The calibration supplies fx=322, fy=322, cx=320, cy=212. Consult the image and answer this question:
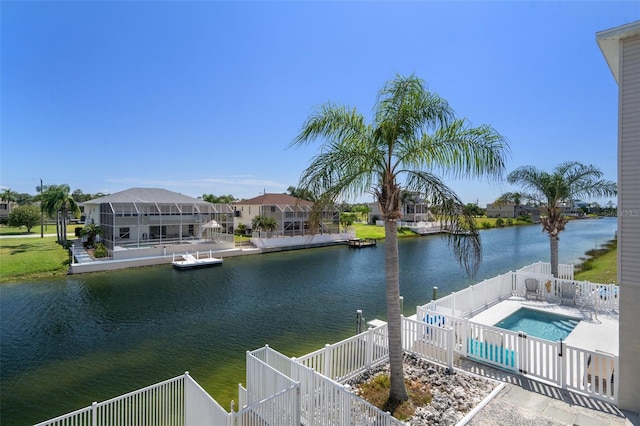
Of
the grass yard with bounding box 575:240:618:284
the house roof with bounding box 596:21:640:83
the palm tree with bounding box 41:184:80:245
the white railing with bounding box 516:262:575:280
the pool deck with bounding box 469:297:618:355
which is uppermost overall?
the house roof with bounding box 596:21:640:83

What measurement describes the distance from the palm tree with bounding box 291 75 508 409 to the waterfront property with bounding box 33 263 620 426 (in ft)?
4.59

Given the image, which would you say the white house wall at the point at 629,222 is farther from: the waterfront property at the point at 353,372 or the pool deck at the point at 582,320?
the pool deck at the point at 582,320

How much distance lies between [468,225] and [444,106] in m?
2.35

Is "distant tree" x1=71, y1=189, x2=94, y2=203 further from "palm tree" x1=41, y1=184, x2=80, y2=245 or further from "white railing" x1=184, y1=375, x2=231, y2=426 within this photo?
"white railing" x1=184, y1=375, x2=231, y2=426

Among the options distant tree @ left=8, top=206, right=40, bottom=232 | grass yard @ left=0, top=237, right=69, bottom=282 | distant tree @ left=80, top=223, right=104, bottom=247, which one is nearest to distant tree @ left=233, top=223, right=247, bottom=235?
distant tree @ left=80, top=223, right=104, bottom=247

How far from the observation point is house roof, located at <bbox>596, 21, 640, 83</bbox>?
226 inches

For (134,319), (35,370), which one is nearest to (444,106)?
(35,370)

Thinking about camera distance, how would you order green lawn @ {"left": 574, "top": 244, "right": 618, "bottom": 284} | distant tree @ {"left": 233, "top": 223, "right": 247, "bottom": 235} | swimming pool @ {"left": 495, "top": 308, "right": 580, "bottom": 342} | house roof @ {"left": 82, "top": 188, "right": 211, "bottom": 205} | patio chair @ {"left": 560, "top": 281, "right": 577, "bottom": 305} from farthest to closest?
distant tree @ {"left": 233, "top": 223, "right": 247, "bottom": 235}
house roof @ {"left": 82, "top": 188, "right": 211, "bottom": 205}
green lawn @ {"left": 574, "top": 244, "right": 618, "bottom": 284}
patio chair @ {"left": 560, "top": 281, "right": 577, "bottom": 305}
swimming pool @ {"left": 495, "top": 308, "right": 580, "bottom": 342}

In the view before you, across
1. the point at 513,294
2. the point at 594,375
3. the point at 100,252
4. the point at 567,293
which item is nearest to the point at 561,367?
the point at 594,375

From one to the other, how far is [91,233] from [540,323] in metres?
35.5

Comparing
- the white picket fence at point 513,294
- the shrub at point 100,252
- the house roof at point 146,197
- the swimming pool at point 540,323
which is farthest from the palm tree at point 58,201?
the swimming pool at point 540,323

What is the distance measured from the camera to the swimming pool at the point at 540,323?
10.2 metres

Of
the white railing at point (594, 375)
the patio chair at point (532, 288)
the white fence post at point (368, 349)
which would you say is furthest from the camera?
the patio chair at point (532, 288)

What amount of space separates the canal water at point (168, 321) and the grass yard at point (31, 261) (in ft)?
6.25
